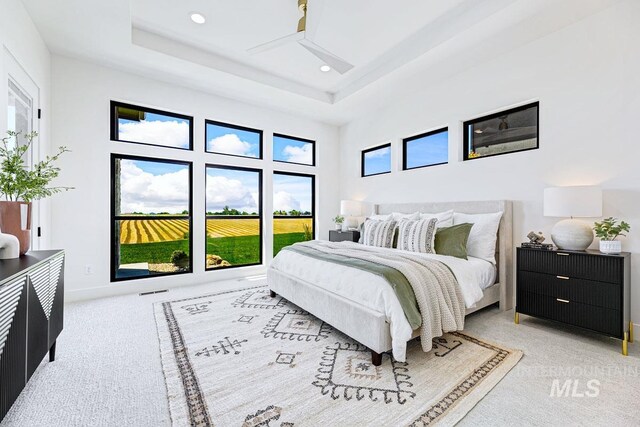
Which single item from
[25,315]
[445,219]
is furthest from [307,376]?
[445,219]

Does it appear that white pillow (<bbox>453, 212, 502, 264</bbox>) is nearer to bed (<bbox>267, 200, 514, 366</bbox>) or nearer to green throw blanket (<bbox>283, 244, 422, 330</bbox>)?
bed (<bbox>267, 200, 514, 366</bbox>)

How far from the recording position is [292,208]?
18.1ft

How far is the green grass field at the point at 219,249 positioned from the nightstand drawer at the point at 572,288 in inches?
147

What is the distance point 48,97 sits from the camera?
3266 millimetres

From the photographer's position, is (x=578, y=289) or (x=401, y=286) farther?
(x=578, y=289)

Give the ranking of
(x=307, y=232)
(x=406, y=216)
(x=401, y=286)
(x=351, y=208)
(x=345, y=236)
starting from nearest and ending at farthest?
(x=401, y=286) → (x=406, y=216) → (x=345, y=236) → (x=351, y=208) → (x=307, y=232)

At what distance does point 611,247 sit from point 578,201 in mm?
438

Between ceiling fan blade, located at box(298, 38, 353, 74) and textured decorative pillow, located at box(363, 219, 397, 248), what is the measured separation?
1958 millimetres

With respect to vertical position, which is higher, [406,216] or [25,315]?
[406,216]

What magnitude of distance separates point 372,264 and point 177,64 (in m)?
3.44

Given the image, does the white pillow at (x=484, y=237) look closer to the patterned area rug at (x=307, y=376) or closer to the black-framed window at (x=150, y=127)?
the patterned area rug at (x=307, y=376)

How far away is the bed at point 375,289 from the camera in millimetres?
2020

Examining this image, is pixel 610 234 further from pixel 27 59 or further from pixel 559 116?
pixel 27 59

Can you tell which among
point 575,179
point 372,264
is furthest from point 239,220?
point 575,179
